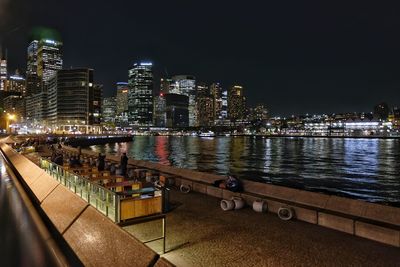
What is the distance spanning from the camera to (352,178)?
38.2m

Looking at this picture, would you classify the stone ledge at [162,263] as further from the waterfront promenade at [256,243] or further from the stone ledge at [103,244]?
the waterfront promenade at [256,243]

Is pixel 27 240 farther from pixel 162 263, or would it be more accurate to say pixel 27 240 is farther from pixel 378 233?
pixel 378 233

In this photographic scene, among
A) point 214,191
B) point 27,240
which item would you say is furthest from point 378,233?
point 27,240

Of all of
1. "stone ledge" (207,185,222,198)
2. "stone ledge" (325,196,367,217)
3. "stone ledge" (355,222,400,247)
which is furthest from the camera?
"stone ledge" (207,185,222,198)

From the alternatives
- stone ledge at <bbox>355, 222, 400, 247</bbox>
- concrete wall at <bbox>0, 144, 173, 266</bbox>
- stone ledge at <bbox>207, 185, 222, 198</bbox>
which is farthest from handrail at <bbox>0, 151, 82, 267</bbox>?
stone ledge at <bbox>355, 222, 400, 247</bbox>

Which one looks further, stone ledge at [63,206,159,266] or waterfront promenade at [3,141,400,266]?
waterfront promenade at [3,141,400,266]

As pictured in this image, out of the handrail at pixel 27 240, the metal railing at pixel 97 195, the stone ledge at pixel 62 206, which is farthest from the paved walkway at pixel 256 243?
the handrail at pixel 27 240

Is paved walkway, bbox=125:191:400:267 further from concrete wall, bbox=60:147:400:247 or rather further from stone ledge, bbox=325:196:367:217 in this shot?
stone ledge, bbox=325:196:367:217

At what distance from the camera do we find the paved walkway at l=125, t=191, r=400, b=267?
24.8 ft

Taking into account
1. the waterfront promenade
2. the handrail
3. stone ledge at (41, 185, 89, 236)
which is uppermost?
stone ledge at (41, 185, 89, 236)

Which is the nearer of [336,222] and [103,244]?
[103,244]

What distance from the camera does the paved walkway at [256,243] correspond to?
297 inches

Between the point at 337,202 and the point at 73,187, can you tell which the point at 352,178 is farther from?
the point at 73,187

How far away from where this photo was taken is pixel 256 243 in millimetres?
8656
